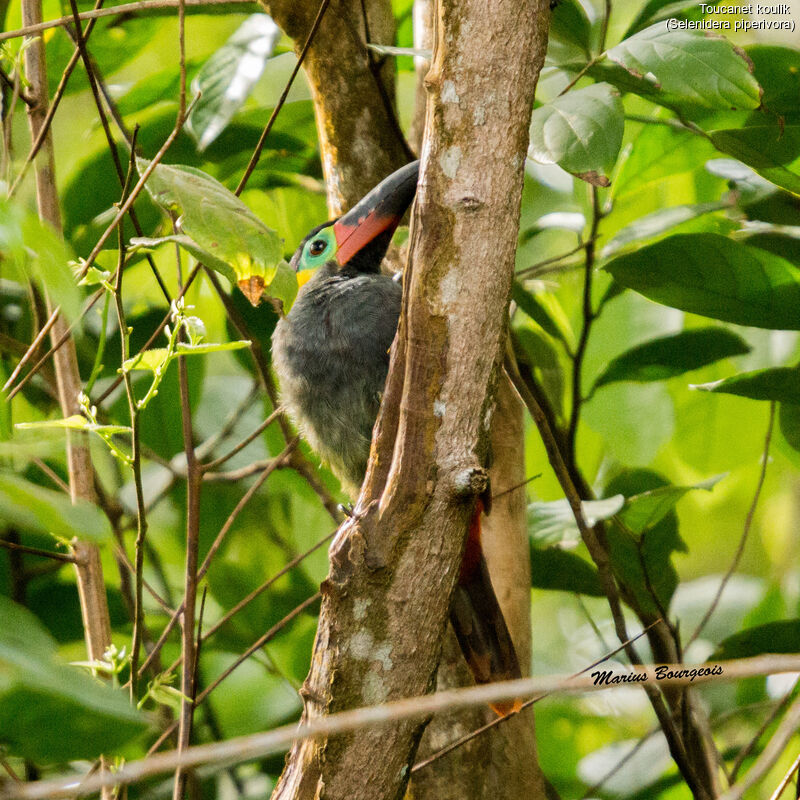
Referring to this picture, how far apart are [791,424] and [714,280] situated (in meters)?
0.52

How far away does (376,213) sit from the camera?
2.21m

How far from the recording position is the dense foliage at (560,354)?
2057mm

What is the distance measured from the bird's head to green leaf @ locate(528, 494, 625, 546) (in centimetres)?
80

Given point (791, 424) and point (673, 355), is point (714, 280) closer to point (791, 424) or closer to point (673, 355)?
point (673, 355)

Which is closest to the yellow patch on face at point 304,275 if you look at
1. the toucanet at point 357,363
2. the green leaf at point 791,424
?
the toucanet at point 357,363

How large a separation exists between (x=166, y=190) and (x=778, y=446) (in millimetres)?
1925

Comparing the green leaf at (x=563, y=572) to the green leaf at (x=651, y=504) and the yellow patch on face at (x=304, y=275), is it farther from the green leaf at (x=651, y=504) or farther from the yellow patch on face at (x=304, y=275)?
the yellow patch on face at (x=304, y=275)

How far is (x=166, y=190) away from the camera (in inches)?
52.1

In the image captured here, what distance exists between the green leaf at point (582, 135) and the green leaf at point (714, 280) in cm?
41

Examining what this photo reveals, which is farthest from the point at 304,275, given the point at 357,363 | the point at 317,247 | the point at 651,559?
the point at 651,559

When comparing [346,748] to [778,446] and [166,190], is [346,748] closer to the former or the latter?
[166,190]

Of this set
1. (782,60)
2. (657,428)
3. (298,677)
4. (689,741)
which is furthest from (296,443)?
(782,60)

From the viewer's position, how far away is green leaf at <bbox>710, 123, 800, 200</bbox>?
6.21 feet

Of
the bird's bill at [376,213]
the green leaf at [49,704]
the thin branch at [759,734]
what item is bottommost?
the thin branch at [759,734]
